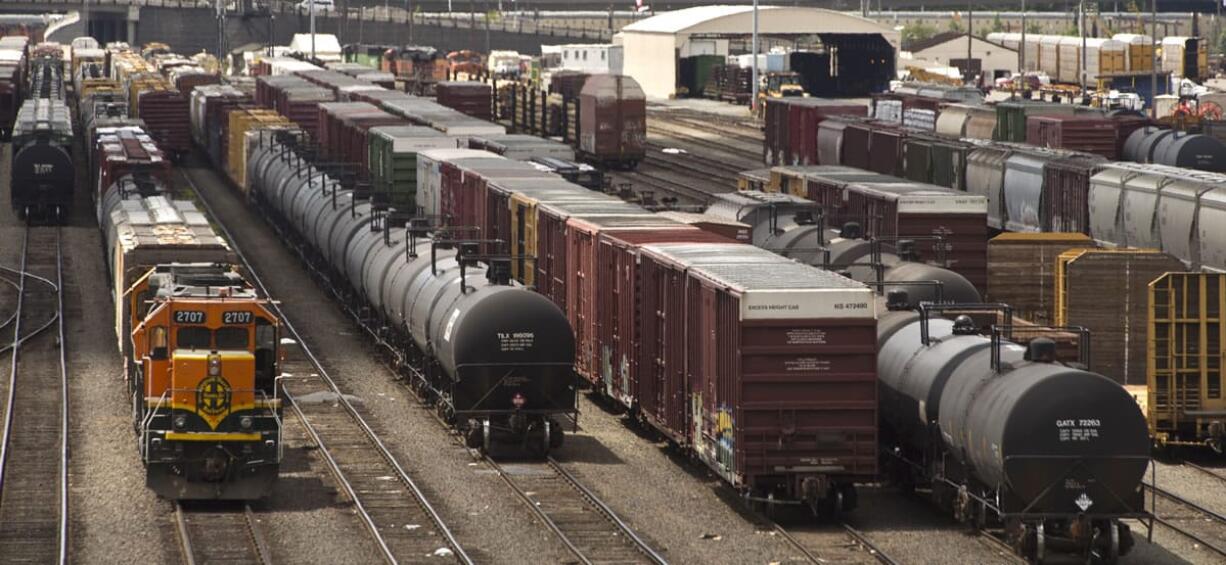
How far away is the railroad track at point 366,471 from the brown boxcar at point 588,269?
4.11m

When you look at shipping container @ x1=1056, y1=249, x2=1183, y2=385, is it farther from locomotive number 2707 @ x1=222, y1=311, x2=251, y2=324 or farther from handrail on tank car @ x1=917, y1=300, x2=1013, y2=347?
locomotive number 2707 @ x1=222, y1=311, x2=251, y2=324

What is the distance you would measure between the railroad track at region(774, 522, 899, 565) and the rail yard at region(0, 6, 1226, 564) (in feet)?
0.22

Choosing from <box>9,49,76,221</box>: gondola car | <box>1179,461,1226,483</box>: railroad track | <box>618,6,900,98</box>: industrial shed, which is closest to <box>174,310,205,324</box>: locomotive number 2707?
<box>1179,461,1226,483</box>: railroad track

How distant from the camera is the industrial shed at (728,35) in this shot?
12350 cm

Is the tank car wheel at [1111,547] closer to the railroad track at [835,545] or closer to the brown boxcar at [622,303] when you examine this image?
the railroad track at [835,545]

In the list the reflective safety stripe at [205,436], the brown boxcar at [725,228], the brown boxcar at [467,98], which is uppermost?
the brown boxcar at [467,98]

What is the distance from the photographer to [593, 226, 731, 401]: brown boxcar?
32781 millimetres

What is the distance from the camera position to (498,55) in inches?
6171

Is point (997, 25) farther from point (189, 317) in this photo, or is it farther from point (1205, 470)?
point (189, 317)

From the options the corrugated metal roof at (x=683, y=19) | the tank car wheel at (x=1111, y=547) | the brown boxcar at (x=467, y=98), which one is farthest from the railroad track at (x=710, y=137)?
the tank car wheel at (x=1111, y=547)

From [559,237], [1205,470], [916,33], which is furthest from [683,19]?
[1205,470]

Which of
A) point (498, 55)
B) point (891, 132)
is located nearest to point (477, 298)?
point (891, 132)

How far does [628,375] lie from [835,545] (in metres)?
7.95

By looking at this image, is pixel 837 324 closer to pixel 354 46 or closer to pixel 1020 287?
pixel 1020 287
